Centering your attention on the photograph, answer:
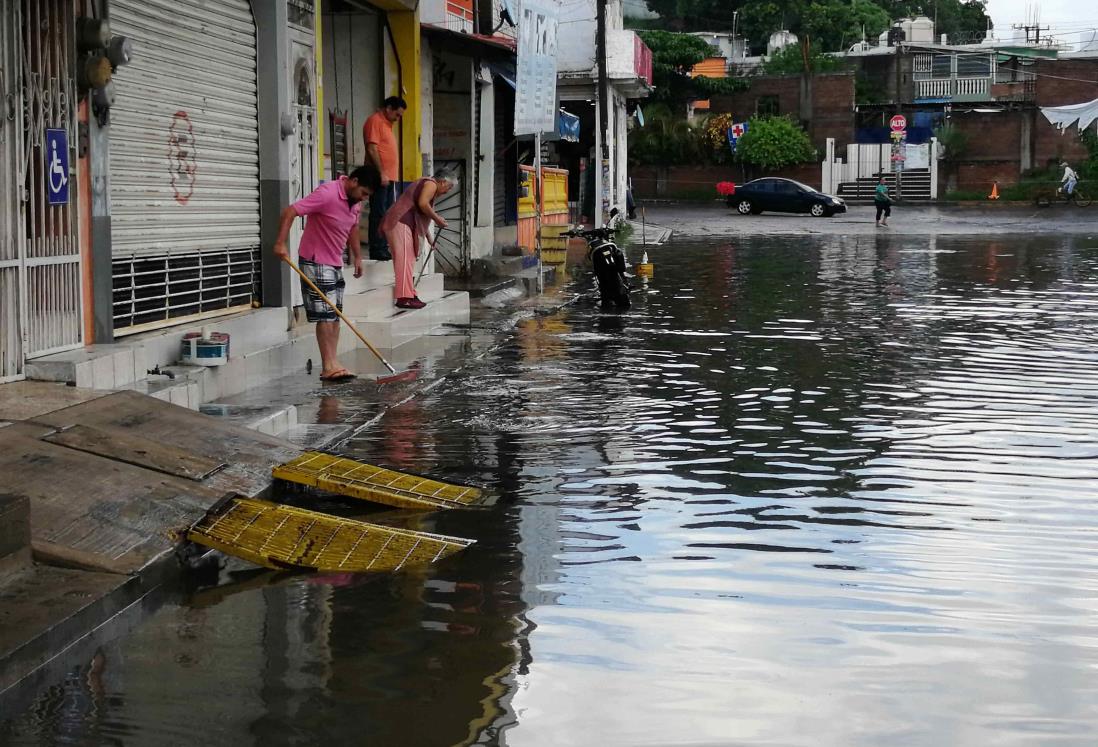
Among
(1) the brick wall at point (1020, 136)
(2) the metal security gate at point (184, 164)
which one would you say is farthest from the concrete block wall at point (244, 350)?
(1) the brick wall at point (1020, 136)

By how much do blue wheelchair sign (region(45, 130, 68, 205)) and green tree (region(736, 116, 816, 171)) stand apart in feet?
184

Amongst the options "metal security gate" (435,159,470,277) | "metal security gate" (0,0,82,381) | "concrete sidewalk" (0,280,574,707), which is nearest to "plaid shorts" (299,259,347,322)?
"concrete sidewalk" (0,280,574,707)

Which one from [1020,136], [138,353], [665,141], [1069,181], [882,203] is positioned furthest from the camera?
[665,141]

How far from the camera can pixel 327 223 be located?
36.9 ft

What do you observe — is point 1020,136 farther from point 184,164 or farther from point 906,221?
point 184,164

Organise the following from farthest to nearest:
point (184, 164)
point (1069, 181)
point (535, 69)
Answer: point (1069, 181), point (535, 69), point (184, 164)

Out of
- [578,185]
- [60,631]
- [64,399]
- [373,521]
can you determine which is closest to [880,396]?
[373,521]

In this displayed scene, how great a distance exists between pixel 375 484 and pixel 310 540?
1.07m

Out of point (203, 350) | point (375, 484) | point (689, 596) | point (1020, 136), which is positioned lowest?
point (689, 596)

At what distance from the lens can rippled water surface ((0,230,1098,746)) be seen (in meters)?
4.38

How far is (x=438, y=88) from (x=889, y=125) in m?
46.4

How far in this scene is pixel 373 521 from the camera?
7047 mm

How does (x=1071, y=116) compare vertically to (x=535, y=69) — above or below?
above

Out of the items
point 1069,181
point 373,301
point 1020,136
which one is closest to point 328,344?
point 373,301
